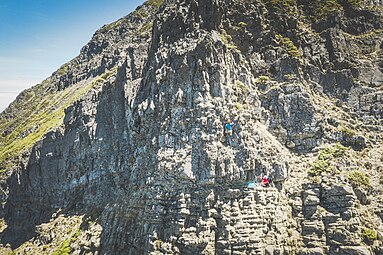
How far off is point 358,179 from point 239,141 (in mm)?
13544

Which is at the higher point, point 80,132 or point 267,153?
point 80,132

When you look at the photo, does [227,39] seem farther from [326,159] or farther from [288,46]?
[326,159]

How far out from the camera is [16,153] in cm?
7994

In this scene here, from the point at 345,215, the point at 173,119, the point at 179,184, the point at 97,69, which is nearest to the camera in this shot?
the point at 345,215

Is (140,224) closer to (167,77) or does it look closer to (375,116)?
(167,77)

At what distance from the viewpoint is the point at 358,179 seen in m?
34.5

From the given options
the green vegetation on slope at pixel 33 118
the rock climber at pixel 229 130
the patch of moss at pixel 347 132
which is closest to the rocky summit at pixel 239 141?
the rock climber at pixel 229 130

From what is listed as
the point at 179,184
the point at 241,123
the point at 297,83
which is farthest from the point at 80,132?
the point at 297,83

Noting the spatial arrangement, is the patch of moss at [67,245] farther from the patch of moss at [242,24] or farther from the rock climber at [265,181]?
the patch of moss at [242,24]

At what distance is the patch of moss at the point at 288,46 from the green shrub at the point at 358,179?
17.2 metres

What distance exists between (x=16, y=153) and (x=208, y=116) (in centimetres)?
6448

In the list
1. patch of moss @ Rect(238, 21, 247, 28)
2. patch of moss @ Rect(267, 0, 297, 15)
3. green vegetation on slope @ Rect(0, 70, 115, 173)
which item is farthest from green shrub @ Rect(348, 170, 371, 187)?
green vegetation on slope @ Rect(0, 70, 115, 173)

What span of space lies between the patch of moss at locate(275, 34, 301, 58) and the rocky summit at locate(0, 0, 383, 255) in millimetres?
193

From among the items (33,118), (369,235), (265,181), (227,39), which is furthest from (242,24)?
(33,118)
